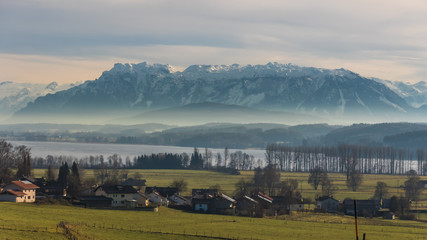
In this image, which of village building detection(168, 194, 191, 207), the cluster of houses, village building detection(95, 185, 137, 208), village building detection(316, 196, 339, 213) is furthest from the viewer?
village building detection(316, 196, 339, 213)

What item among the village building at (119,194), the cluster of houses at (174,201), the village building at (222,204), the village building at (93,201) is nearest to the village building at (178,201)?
the cluster of houses at (174,201)

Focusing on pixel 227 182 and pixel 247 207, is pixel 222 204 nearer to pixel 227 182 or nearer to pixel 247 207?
pixel 247 207

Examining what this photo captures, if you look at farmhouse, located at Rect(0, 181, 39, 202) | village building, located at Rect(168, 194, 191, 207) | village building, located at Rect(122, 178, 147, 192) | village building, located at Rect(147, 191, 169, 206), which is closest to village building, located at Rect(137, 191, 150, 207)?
village building, located at Rect(147, 191, 169, 206)

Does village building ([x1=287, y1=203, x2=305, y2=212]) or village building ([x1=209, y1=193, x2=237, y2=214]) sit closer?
village building ([x1=209, y1=193, x2=237, y2=214])

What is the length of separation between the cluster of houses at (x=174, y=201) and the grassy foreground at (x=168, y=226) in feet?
20.4

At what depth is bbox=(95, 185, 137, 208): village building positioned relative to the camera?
90625mm

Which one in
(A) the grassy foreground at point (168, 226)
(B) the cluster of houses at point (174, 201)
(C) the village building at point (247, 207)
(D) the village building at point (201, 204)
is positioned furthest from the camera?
(D) the village building at point (201, 204)

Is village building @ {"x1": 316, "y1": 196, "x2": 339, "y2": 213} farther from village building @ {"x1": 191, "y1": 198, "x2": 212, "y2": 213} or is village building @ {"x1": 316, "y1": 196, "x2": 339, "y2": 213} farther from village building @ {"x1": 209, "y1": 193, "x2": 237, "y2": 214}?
village building @ {"x1": 191, "y1": 198, "x2": 212, "y2": 213}

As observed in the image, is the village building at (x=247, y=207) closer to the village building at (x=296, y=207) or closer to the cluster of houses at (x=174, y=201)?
the cluster of houses at (x=174, y=201)

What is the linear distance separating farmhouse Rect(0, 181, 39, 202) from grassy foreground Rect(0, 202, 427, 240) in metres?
4.08

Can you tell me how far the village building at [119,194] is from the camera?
297ft

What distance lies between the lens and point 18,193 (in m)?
81.1

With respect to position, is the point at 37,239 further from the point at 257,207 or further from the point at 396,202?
the point at 396,202

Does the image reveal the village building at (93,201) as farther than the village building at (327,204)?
No
